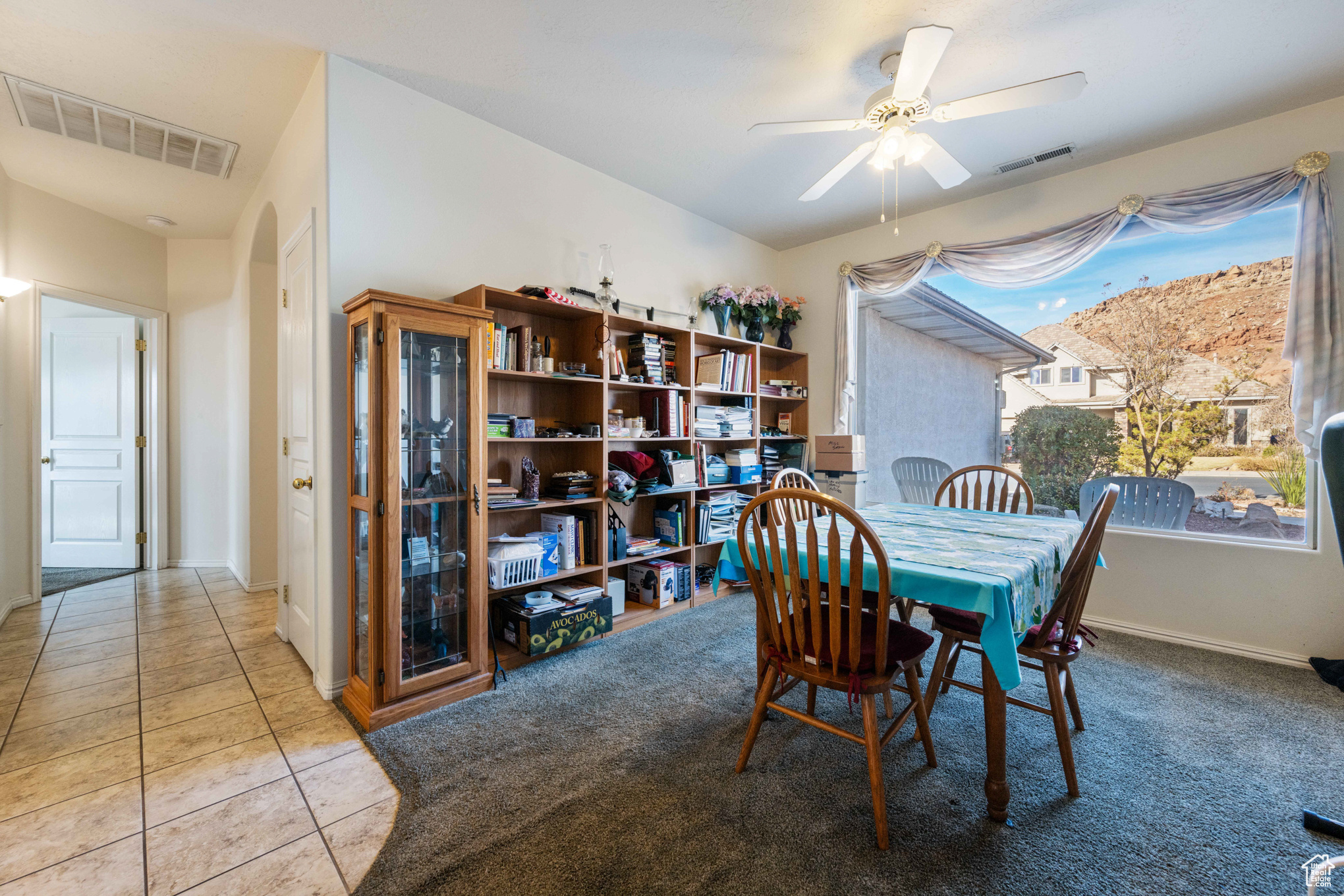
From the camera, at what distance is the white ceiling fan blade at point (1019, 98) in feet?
6.36

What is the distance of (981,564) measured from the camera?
1.68 meters

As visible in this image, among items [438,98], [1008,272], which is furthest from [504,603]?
[1008,272]

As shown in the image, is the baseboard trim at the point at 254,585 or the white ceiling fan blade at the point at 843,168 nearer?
the white ceiling fan blade at the point at 843,168

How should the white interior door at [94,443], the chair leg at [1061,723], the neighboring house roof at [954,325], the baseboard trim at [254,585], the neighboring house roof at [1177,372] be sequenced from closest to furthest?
the chair leg at [1061,723] → the neighboring house roof at [1177,372] → the neighboring house roof at [954,325] → the baseboard trim at [254,585] → the white interior door at [94,443]

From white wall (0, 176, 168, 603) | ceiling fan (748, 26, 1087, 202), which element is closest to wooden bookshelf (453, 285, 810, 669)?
ceiling fan (748, 26, 1087, 202)

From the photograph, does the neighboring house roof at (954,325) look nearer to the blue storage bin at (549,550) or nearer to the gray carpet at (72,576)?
the blue storage bin at (549,550)

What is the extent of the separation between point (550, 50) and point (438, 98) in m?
0.73

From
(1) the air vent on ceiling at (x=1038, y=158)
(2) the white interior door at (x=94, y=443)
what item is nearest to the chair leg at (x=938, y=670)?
(1) the air vent on ceiling at (x=1038, y=158)

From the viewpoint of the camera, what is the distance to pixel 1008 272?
3.69 meters


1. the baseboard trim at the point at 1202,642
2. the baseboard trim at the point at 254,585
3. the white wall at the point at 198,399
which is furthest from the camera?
the white wall at the point at 198,399

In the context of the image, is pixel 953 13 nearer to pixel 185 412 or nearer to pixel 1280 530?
pixel 1280 530

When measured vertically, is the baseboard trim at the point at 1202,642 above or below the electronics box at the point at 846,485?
below

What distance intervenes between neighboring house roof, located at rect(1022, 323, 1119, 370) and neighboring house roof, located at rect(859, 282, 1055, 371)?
62 millimetres

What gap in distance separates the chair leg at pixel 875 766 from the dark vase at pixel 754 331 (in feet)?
10.3
